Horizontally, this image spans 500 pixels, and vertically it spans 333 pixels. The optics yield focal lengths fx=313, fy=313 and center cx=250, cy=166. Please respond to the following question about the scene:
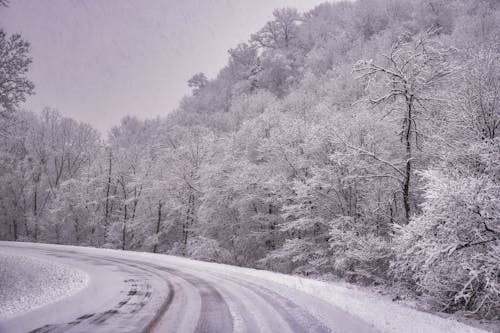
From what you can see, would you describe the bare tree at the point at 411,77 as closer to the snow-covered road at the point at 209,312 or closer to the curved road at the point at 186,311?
the snow-covered road at the point at 209,312

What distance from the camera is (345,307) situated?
8.44 m

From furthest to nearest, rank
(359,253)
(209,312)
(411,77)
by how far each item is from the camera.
Result: 1. (359,253)
2. (411,77)
3. (209,312)

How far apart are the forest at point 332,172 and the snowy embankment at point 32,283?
25.0ft

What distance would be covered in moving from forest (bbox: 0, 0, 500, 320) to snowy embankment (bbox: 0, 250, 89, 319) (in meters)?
7.61

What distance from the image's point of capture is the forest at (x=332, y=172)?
35.3 feet

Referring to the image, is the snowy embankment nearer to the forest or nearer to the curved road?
the curved road

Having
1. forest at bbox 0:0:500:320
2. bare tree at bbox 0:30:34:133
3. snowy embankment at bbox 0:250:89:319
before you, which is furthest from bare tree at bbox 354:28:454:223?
bare tree at bbox 0:30:34:133

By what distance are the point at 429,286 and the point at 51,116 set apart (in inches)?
2436

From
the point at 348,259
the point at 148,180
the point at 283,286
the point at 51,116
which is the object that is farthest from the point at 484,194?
the point at 51,116

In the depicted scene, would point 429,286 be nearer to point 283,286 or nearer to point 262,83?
point 283,286

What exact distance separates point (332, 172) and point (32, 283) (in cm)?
1708

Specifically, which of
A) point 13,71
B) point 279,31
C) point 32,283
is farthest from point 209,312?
point 279,31

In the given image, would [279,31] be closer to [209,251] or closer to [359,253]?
[209,251]

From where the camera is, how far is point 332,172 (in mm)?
20609
